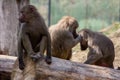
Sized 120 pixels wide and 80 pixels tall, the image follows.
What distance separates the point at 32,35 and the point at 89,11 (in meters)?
12.6

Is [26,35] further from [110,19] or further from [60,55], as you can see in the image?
[110,19]

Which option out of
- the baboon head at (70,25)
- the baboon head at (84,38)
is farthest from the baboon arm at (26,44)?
the baboon head at (70,25)

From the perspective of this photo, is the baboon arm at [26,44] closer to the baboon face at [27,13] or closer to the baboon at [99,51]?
the baboon face at [27,13]

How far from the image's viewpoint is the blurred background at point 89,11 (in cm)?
1950

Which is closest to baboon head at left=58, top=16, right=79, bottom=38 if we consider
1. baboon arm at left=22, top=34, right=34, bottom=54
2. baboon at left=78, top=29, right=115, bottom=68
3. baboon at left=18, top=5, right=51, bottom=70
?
baboon at left=78, top=29, right=115, bottom=68

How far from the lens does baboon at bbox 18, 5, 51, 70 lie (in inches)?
294

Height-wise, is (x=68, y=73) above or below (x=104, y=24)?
above

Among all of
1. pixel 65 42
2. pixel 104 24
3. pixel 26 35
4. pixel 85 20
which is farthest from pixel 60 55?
pixel 104 24

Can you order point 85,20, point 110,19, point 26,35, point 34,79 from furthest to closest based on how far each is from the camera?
point 110,19 → point 85,20 → point 26,35 → point 34,79

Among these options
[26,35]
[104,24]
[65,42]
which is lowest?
[104,24]

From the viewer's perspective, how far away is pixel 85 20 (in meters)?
19.2

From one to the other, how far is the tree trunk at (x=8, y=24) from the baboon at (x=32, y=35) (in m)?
1.58

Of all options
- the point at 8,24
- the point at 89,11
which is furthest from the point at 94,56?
the point at 89,11

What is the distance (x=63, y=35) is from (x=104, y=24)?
10.5m
